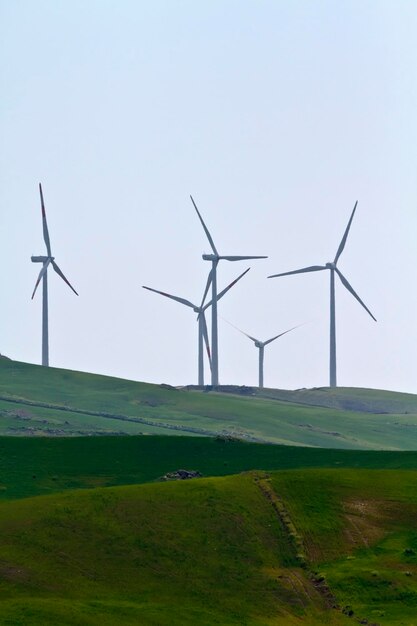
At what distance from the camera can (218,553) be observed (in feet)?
277

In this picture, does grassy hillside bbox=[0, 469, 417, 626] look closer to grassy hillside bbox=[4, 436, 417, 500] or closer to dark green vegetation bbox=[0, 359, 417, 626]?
dark green vegetation bbox=[0, 359, 417, 626]

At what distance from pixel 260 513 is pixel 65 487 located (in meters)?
16.4

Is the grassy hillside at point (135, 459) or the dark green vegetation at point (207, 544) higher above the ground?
the grassy hillside at point (135, 459)

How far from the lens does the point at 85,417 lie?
198125mm

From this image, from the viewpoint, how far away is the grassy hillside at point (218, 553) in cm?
7550

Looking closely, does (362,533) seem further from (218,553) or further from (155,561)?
(155,561)

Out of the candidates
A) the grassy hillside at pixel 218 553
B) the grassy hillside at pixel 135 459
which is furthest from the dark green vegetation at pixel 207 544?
the grassy hillside at pixel 135 459

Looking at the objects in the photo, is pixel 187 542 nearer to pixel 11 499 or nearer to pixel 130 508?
pixel 130 508

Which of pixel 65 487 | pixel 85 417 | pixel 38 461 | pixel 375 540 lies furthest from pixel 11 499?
pixel 85 417

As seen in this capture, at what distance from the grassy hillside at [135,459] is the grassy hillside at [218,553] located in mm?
10405

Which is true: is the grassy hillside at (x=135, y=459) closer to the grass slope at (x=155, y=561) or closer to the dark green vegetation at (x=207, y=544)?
the dark green vegetation at (x=207, y=544)

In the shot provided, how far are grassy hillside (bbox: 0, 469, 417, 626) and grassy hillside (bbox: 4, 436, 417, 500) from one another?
1041 centimetres

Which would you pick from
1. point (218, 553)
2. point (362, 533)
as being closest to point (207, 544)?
point (218, 553)

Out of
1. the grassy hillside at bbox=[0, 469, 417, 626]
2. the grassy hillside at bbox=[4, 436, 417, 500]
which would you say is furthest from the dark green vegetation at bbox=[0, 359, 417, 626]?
the grassy hillside at bbox=[4, 436, 417, 500]
